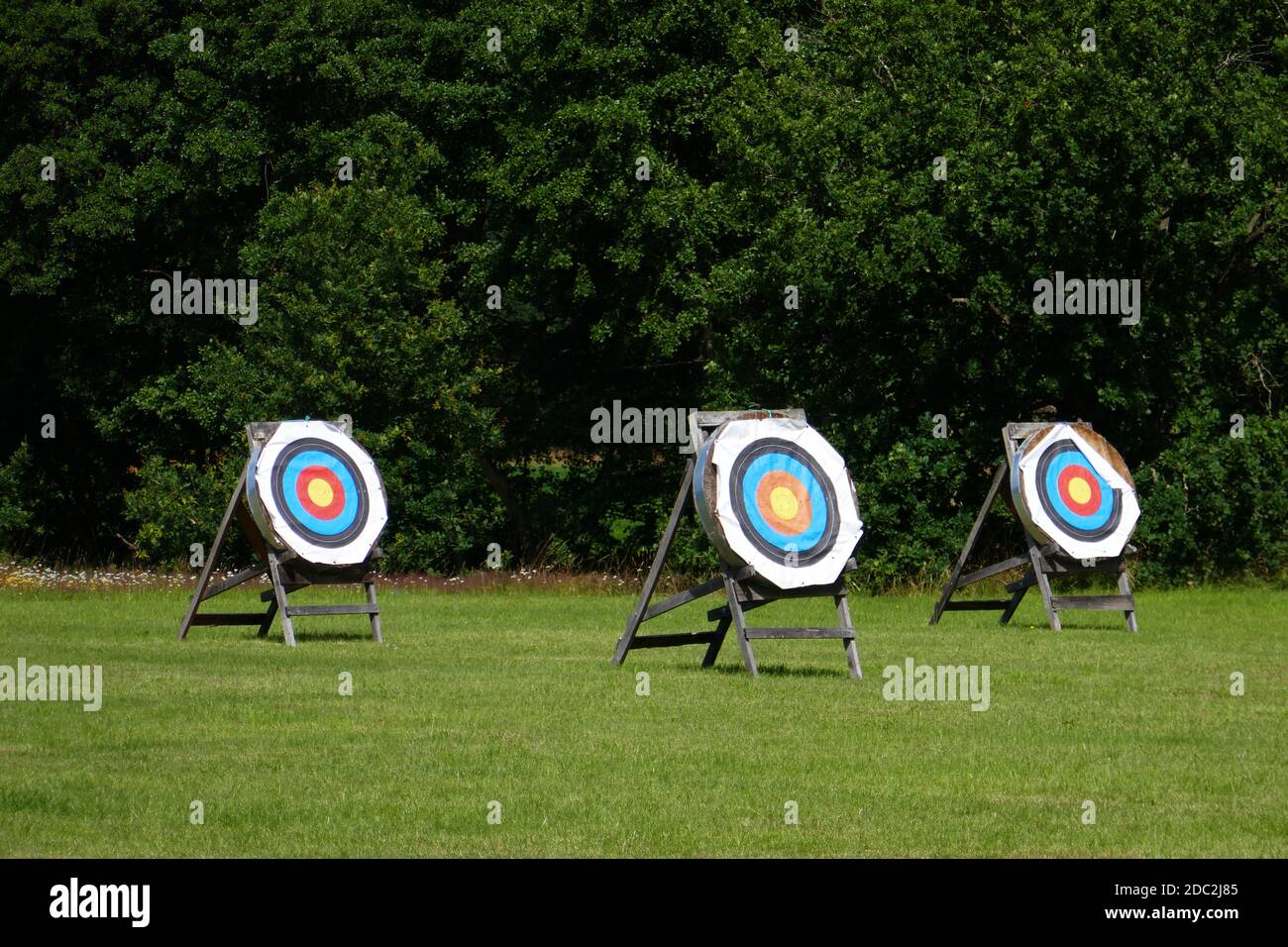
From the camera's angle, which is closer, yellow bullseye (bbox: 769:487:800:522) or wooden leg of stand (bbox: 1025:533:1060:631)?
yellow bullseye (bbox: 769:487:800:522)

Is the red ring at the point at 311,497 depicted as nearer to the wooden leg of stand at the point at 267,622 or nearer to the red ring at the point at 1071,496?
the wooden leg of stand at the point at 267,622

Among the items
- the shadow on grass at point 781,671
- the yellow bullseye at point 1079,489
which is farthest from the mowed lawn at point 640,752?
the yellow bullseye at point 1079,489


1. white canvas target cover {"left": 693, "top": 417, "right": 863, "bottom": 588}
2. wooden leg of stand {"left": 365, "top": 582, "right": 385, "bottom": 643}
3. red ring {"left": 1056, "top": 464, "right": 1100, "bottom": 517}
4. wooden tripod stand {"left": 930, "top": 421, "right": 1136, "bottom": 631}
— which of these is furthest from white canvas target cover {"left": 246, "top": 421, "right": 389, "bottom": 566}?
red ring {"left": 1056, "top": 464, "right": 1100, "bottom": 517}

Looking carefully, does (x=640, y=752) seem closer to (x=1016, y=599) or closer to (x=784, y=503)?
(x=784, y=503)

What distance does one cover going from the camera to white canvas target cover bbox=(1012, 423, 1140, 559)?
23.0m

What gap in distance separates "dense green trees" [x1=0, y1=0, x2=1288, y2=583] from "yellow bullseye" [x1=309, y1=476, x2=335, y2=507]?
1028 centimetres

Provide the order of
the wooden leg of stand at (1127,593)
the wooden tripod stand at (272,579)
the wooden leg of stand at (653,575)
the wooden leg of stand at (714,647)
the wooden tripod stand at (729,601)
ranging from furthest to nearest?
1. the wooden leg of stand at (1127,593)
2. the wooden tripod stand at (272,579)
3. the wooden leg of stand at (714,647)
4. the wooden leg of stand at (653,575)
5. the wooden tripod stand at (729,601)

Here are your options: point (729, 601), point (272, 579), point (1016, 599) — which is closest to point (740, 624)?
point (729, 601)

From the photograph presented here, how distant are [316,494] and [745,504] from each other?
22.5 ft

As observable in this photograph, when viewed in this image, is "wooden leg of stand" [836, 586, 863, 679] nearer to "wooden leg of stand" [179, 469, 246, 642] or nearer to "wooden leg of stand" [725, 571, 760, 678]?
"wooden leg of stand" [725, 571, 760, 678]

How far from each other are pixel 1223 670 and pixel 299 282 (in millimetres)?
21715

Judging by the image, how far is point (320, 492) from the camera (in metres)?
22.1

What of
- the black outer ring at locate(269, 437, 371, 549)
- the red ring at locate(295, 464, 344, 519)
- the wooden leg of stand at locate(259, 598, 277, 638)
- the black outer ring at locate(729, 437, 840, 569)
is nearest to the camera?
the black outer ring at locate(729, 437, 840, 569)

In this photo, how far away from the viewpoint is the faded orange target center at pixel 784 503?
17.2 metres
